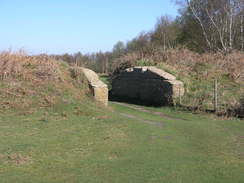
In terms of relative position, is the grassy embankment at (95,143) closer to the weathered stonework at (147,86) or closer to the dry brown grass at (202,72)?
the dry brown grass at (202,72)

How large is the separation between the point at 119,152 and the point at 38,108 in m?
7.05

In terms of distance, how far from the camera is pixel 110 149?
408 inches

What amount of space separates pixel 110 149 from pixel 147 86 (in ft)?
49.3

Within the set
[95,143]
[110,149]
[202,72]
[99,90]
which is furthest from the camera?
[202,72]

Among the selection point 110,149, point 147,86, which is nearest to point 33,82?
point 110,149

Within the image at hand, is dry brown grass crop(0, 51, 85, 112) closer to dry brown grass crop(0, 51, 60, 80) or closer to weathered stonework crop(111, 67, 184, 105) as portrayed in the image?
dry brown grass crop(0, 51, 60, 80)

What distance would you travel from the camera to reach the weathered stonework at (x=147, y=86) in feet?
74.0

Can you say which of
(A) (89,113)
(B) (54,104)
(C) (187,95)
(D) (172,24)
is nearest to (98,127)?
(A) (89,113)

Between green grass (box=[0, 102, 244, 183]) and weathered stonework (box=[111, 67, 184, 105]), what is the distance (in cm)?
612

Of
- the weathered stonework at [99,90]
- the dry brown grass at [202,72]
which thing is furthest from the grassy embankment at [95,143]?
the dry brown grass at [202,72]

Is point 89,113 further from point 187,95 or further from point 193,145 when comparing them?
point 187,95

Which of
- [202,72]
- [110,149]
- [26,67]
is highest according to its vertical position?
[202,72]

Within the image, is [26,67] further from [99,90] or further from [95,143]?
[95,143]

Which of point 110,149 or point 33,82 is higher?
point 33,82
